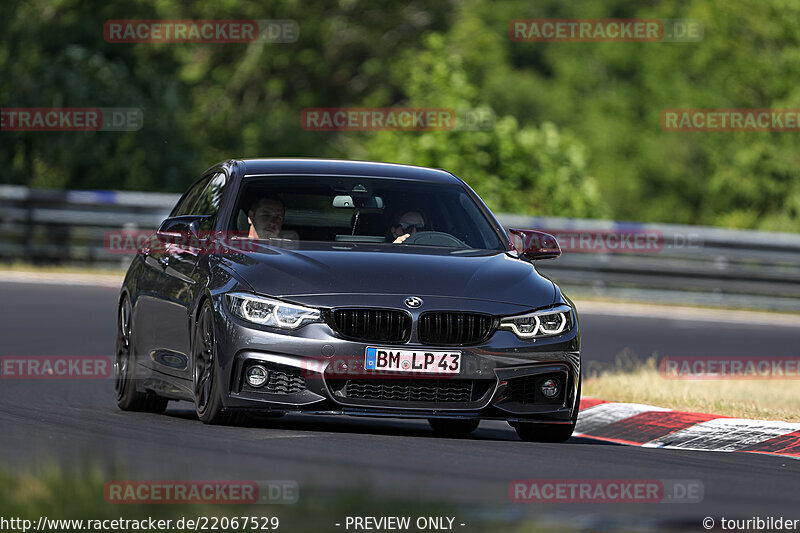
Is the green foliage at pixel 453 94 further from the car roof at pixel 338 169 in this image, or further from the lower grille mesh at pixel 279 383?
the lower grille mesh at pixel 279 383

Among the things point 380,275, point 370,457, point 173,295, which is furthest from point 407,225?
point 370,457

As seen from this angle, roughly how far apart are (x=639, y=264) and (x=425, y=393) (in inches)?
671

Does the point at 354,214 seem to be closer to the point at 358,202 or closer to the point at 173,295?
the point at 358,202

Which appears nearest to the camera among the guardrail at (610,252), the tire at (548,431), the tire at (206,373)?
the tire at (206,373)

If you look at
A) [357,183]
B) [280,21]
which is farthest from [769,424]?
[280,21]

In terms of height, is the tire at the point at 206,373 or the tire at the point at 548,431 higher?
the tire at the point at 206,373

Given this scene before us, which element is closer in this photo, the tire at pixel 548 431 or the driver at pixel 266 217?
A: the tire at pixel 548 431

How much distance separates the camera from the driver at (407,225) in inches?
414

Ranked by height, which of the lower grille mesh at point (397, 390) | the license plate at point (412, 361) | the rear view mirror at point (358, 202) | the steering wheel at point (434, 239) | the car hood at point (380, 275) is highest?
the rear view mirror at point (358, 202)

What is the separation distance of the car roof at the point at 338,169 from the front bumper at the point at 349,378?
1614 mm

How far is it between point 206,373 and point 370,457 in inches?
60.9

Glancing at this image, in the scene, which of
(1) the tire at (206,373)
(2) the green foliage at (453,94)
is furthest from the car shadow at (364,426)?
(2) the green foliage at (453,94)

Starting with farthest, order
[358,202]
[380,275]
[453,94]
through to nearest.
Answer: [453,94], [358,202], [380,275]

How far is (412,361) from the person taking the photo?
9273mm
